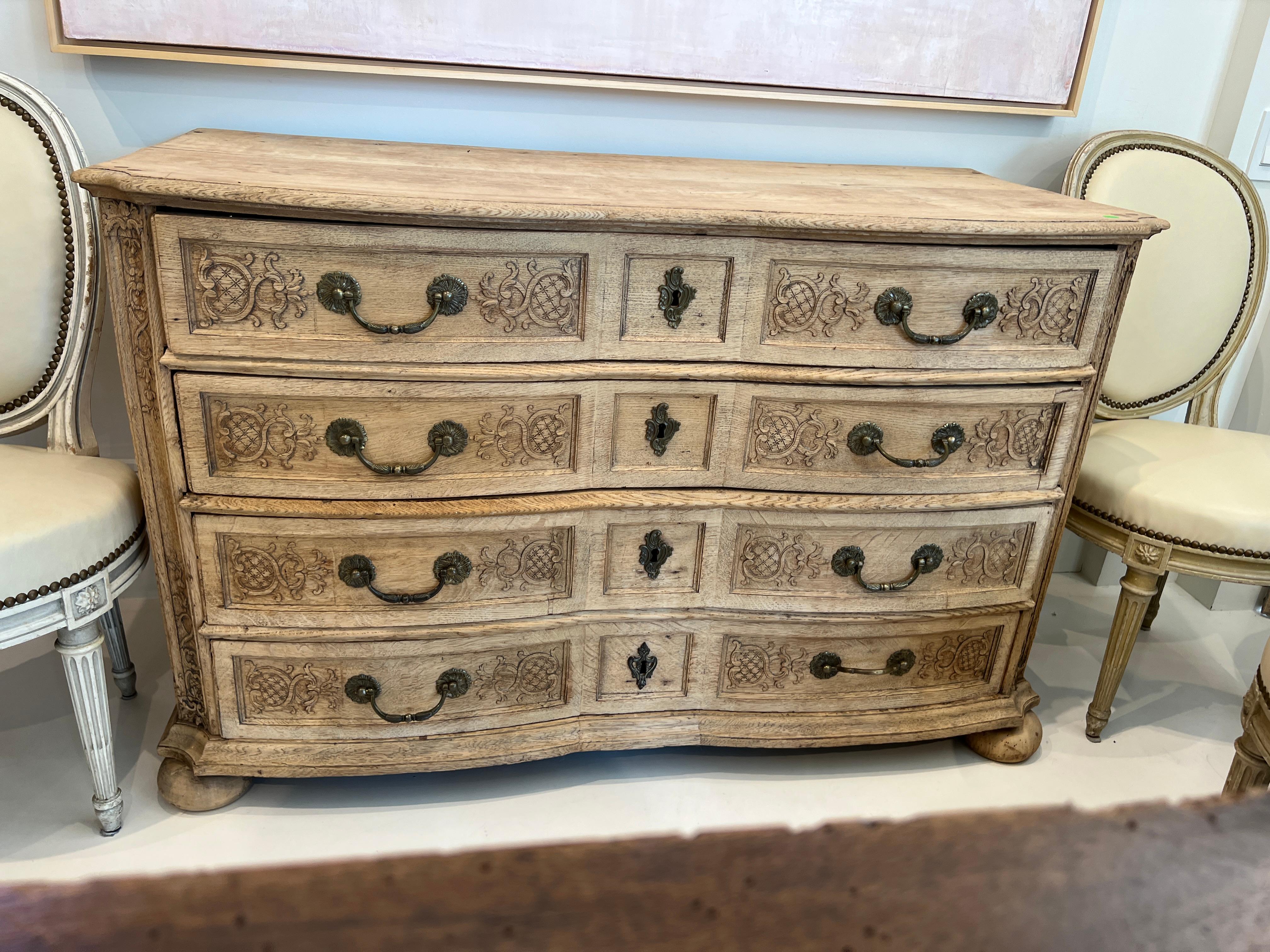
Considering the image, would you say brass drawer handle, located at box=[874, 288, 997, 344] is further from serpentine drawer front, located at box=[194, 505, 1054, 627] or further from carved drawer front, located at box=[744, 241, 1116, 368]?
serpentine drawer front, located at box=[194, 505, 1054, 627]

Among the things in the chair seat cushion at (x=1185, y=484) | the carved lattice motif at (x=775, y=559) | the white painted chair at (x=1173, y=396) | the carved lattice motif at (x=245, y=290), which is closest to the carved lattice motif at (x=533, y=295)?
the carved lattice motif at (x=245, y=290)

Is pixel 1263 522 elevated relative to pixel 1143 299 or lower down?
lower down

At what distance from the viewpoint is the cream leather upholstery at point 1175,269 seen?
75.9 inches

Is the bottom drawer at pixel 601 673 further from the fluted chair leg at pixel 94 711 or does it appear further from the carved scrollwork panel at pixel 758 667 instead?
the fluted chair leg at pixel 94 711

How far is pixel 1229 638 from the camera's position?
231 cm

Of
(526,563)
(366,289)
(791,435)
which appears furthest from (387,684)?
(791,435)

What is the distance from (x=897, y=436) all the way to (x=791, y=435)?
0.57 feet

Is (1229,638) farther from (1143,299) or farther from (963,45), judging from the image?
(963,45)

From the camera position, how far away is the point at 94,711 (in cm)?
146

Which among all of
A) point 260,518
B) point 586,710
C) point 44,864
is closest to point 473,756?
point 586,710

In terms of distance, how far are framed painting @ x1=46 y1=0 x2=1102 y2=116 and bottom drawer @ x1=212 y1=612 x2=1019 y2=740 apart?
101cm

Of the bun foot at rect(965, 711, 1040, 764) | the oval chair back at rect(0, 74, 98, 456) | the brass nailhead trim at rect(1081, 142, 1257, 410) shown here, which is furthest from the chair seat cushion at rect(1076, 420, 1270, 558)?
the oval chair back at rect(0, 74, 98, 456)

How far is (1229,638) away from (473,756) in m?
1.87

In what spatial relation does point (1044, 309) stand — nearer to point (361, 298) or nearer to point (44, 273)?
point (361, 298)
